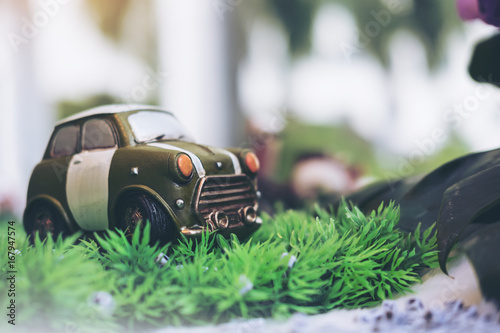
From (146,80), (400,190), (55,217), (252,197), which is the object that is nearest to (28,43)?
(146,80)

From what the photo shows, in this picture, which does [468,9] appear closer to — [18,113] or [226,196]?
[226,196]

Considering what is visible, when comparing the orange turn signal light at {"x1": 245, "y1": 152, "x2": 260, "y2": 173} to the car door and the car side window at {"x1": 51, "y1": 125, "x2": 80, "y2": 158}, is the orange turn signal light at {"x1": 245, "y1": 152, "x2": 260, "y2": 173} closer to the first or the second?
the car door

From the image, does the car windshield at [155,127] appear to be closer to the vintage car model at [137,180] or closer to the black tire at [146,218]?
the vintage car model at [137,180]

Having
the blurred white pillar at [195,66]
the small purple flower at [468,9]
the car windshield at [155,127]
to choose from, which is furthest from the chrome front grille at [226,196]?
the small purple flower at [468,9]

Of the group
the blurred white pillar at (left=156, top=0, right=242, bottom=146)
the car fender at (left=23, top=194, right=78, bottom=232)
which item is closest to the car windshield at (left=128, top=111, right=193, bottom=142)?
the car fender at (left=23, top=194, right=78, bottom=232)

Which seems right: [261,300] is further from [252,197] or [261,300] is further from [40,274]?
[40,274]

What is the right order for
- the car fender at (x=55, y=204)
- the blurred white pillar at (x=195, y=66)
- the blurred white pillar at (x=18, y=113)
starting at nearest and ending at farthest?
the car fender at (x=55, y=204) < the blurred white pillar at (x=18, y=113) < the blurred white pillar at (x=195, y=66)
